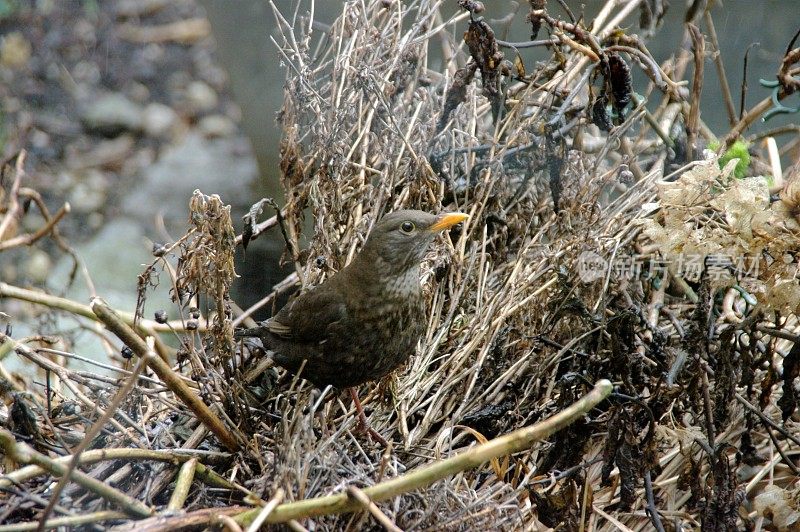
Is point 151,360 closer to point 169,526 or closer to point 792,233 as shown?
point 169,526

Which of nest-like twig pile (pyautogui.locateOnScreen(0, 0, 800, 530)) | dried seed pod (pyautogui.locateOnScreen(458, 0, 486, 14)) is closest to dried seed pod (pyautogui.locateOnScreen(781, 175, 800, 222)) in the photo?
nest-like twig pile (pyautogui.locateOnScreen(0, 0, 800, 530))

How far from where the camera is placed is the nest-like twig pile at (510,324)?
2332 millimetres

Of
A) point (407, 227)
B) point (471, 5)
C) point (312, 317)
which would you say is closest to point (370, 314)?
point (312, 317)

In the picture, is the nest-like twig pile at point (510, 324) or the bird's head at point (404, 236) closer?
the nest-like twig pile at point (510, 324)

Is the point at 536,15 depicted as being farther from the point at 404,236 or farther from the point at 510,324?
the point at 510,324

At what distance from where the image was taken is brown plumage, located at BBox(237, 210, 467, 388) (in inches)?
110

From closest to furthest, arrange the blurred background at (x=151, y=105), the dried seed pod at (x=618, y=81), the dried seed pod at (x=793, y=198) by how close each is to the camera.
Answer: the dried seed pod at (x=793, y=198), the dried seed pod at (x=618, y=81), the blurred background at (x=151, y=105)

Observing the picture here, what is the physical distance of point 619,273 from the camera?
2.83m

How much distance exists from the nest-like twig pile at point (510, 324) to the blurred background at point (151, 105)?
105cm

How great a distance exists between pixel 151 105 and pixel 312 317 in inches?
197

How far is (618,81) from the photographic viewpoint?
8.60ft

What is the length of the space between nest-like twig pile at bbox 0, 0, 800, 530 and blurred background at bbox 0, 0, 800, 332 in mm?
1048

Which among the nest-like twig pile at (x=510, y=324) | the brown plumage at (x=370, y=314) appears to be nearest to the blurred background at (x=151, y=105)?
the nest-like twig pile at (x=510, y=324)

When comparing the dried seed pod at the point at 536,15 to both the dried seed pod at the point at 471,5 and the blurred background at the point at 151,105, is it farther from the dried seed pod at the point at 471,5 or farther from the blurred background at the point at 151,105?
the blurred background at the point at 151,105
